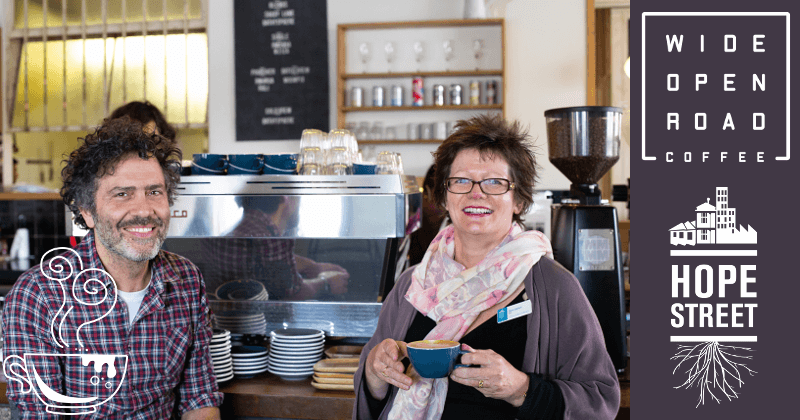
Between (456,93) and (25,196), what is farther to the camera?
(456,93)

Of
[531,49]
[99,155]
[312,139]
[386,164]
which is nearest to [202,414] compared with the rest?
[99,155]

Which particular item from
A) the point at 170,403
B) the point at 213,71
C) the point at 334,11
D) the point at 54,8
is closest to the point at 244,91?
the point at 213,71

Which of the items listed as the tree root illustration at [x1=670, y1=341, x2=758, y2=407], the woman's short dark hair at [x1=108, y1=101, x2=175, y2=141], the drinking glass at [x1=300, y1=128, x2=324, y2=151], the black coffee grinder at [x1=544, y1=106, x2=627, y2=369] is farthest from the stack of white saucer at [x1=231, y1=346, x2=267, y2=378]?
the woman's short dark hair at [x1=108, y1=101, x2=175, y2=141]

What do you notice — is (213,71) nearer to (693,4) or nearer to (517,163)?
(517,163)

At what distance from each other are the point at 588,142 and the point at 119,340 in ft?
4.36

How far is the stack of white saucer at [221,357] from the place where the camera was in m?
1.71

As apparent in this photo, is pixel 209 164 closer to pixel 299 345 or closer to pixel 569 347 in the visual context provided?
pixel 299 345

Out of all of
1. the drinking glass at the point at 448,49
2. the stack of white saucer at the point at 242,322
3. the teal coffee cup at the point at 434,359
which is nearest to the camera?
the teal coffee cup at the point at 434,359

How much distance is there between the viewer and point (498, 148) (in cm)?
144

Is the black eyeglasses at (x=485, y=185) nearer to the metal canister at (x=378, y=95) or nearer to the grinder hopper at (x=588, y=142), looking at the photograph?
the grinder hopper at (x=588, y=142)

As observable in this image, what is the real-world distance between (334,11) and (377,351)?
13.2 feet

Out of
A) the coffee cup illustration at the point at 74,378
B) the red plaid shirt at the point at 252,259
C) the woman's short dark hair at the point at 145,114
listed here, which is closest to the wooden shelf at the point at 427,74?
the woman's short dark hair at the point at 145,114

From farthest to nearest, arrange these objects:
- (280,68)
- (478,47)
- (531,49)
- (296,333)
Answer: (280,68) < (531,49) < (478,47) < (296,333)

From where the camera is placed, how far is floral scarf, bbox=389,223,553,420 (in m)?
1.38
